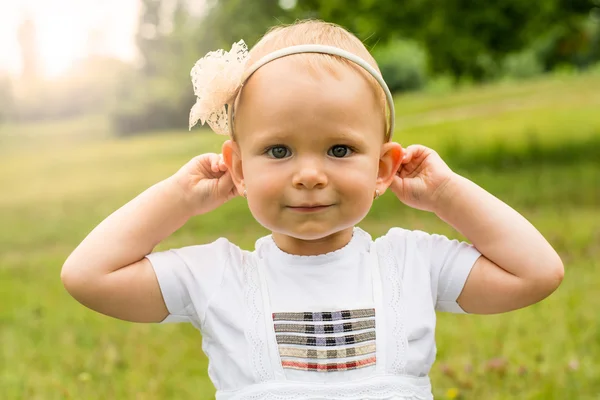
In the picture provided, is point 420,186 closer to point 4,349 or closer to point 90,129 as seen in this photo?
point 4,349

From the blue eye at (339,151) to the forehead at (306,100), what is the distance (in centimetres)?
5

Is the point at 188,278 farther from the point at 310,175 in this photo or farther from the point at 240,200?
the point at 240,200

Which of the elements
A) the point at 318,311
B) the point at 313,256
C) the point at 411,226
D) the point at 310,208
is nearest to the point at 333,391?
the point at 318,311

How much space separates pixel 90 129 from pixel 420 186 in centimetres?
2031

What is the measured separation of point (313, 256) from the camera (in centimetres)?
212

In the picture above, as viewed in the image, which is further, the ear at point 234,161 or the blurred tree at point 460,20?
the blurred tree at point 460,20

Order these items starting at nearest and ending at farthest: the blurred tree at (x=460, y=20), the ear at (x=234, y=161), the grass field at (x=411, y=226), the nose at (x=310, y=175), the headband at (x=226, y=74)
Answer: the nose at (x=310, y=175) < the headband at (x=226, y=74) < the ear at (x=234, y=161) < the grass field at (x=411, y=226) < the blurred tree at (x=460, y=20)

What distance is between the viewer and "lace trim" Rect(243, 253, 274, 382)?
6.60 feet

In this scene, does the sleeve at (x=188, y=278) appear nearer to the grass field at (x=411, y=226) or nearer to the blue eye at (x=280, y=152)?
the blue eye at (x=280, y=152)

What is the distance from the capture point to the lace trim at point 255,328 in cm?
201

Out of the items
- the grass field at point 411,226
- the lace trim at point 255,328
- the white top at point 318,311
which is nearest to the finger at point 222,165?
the white top at point 318,311

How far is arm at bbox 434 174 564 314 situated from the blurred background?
1405 mm

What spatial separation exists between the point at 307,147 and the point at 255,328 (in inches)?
20.2

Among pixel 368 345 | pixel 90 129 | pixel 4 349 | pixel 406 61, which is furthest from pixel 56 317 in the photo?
pixel 406 61
